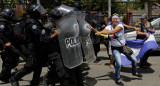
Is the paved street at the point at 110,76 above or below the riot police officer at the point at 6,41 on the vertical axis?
below

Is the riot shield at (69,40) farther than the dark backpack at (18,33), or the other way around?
the dark backpack at (18,33)

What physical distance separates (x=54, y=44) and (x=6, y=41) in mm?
1665

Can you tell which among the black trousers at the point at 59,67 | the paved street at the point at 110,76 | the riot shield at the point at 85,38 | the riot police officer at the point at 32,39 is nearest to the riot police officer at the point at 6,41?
the paved street at the point at 110,76

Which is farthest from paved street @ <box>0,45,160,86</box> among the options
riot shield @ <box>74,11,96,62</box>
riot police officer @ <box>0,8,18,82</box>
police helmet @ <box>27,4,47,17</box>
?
police helmet @ <box>27,4,47,17</box>

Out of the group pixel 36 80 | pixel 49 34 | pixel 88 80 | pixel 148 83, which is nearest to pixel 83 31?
pixel 49 34

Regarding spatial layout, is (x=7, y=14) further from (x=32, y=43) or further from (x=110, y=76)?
(x=110, y=76)

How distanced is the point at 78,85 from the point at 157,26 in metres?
5.05

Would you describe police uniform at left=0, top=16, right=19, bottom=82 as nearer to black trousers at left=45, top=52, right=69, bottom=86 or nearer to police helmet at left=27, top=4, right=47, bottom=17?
police helmet at left=27, top=4, right=47, bottom=17

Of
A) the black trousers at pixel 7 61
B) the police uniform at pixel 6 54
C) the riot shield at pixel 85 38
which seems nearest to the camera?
the riot shield at pixel 85 38

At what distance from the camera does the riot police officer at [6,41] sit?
487cm

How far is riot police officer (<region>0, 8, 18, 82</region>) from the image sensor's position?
16.0ft

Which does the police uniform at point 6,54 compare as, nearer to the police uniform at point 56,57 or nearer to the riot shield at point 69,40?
the police uniform at point 56,57

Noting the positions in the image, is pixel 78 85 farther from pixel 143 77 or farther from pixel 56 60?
pixel 143 77

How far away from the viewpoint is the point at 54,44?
12.6 ft
